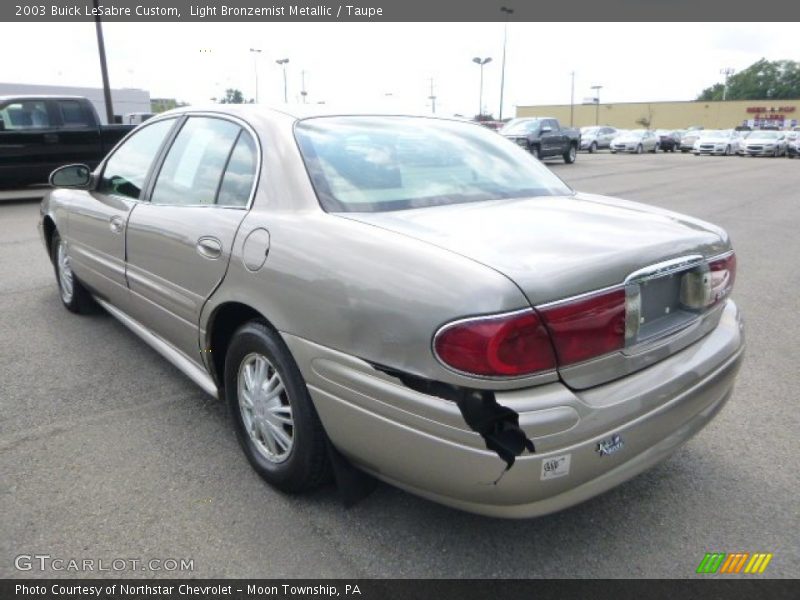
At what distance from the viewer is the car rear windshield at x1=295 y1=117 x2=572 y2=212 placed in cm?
258

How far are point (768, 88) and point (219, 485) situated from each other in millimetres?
123525

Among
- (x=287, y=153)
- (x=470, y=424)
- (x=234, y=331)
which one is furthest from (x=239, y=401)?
(x=470, y=424)

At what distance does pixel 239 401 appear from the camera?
2814 mm

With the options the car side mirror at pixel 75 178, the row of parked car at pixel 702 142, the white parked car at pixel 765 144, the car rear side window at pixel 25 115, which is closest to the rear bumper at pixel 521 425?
the car side mirror at pixel 75 178

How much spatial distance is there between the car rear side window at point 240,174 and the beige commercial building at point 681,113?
77.9 metres

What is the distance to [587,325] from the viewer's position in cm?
195

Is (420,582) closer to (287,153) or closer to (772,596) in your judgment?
(772,596)

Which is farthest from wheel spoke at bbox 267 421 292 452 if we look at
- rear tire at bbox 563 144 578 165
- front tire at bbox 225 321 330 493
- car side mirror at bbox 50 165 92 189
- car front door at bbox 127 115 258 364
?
rear tire at bbox 563 144 578 165

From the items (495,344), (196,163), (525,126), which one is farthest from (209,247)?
(525,126)

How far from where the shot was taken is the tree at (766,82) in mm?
101125

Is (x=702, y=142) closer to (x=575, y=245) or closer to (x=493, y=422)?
(x=575, y=245)

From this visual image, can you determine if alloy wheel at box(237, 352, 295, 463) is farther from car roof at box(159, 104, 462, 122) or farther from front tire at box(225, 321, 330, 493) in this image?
car roof at box(159, 104, 462, 122)

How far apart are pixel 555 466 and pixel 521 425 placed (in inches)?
7.0

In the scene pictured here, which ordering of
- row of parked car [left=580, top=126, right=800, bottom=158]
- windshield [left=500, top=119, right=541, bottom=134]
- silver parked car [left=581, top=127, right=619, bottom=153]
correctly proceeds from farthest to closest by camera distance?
1. silver parked car [left=581, top=127, right=619, bottom=153]
2. row of parked car [left=580, top=126, right=800, bottom=158]
3. windshield [left=500, top=119, right=541, bottom=134]
